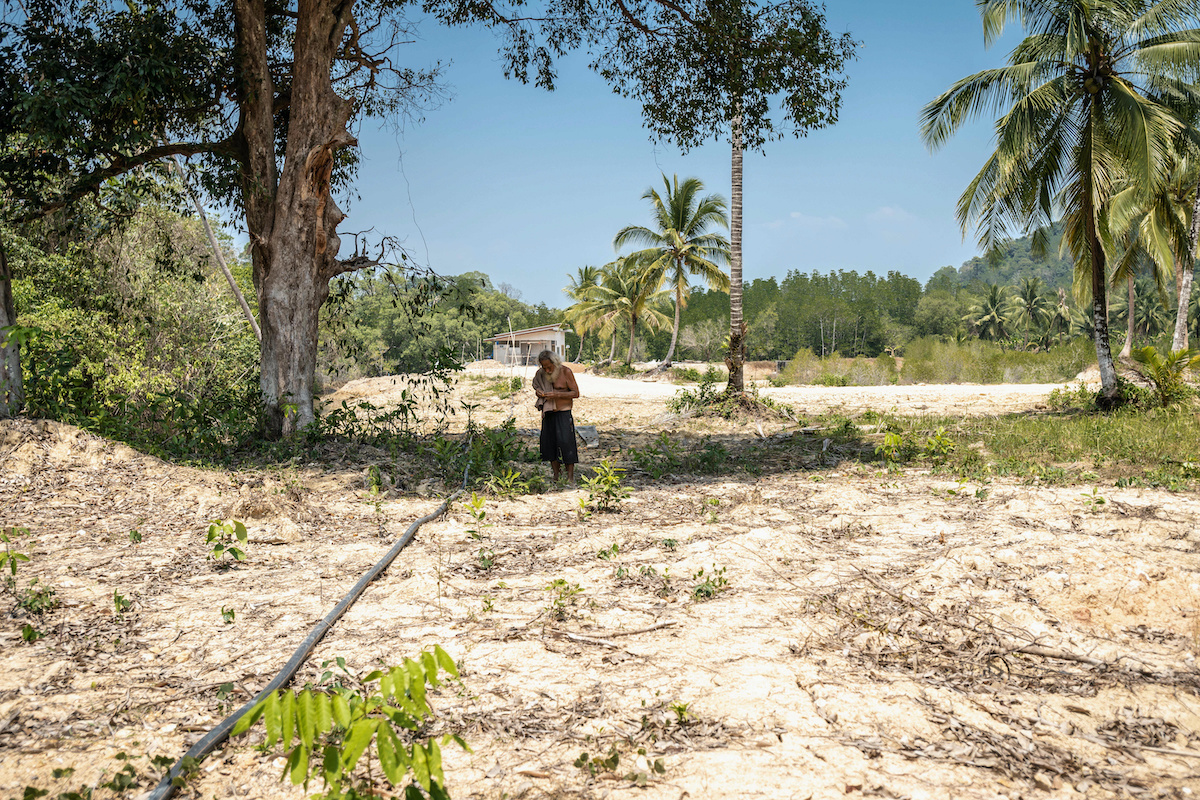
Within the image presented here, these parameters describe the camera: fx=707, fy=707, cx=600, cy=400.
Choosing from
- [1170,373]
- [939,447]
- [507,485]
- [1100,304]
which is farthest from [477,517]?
[1100,304]

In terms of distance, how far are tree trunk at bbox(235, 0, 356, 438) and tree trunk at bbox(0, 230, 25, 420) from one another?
99.3 inches

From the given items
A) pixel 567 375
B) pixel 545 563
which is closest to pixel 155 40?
pixel 567 375

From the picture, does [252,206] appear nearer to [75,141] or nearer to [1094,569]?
[75,141]

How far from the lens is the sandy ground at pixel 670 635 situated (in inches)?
103

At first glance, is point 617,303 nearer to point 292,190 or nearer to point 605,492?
point 292,190

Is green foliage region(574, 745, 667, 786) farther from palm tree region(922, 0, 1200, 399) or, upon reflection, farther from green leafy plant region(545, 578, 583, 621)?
palm tree region(922, 0, 1200, 399)

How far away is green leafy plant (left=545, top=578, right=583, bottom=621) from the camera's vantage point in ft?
13.4

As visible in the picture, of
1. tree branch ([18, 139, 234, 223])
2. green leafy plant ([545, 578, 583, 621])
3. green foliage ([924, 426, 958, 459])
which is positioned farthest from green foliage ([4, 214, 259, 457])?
green foliage ([924, 426, 958, 459])

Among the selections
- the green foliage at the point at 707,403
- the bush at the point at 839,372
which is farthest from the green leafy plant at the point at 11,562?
the bush at the point at 839,372

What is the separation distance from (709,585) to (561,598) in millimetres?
945

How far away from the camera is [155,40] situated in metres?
7.84

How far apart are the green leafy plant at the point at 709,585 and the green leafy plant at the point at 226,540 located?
3.03 metres

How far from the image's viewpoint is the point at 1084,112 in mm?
12969

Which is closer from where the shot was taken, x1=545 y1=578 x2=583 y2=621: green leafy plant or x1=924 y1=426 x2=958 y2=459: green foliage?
x1=545 y1=578 x2=583 y2=621: green leafy plant
